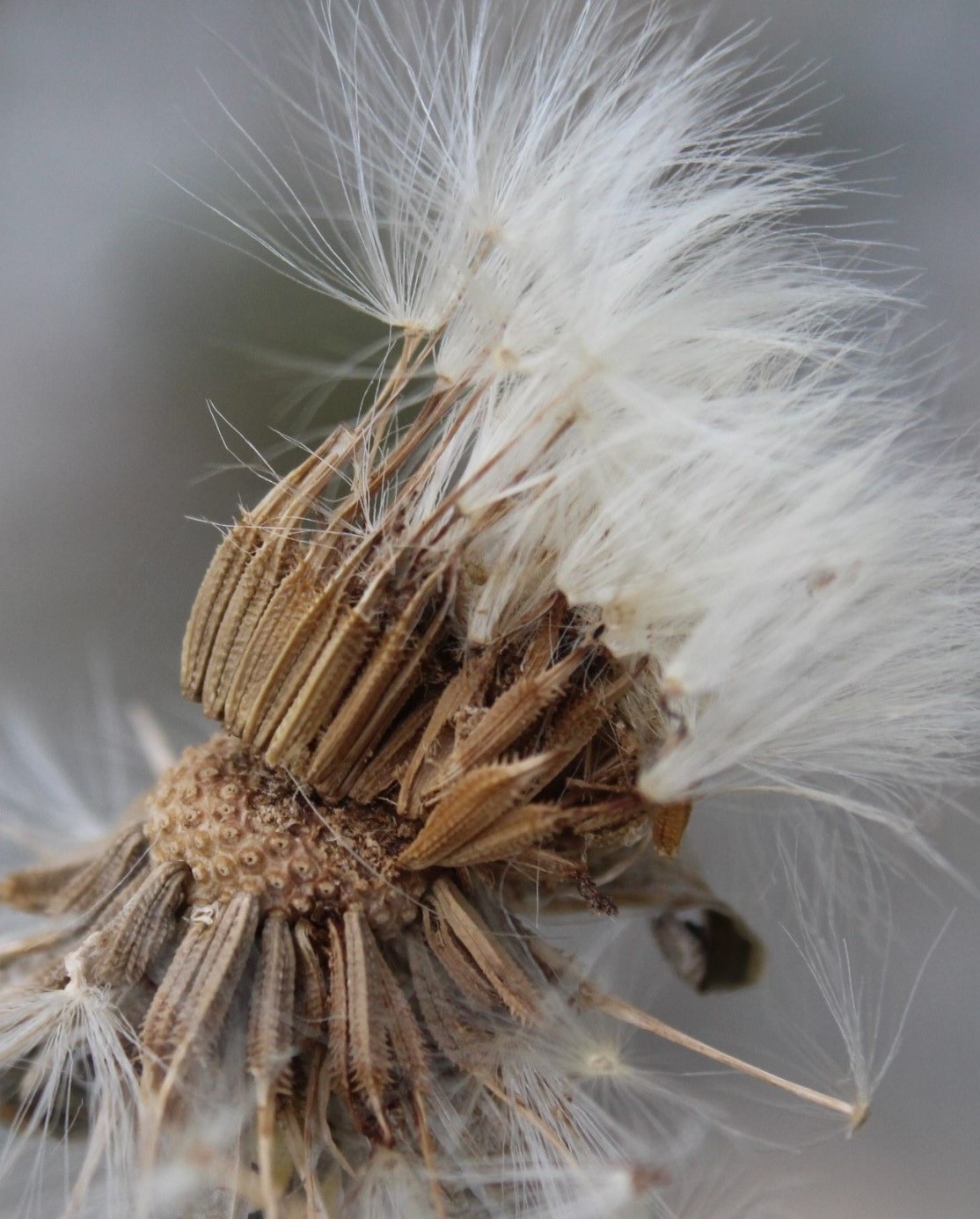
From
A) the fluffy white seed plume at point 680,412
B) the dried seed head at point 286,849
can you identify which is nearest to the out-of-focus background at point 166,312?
the fluffy white seed plume at point 680,412

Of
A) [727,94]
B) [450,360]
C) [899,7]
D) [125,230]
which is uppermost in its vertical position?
[899,7]

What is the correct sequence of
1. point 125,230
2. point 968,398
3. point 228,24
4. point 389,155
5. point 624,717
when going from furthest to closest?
point 125,230 < point 228,24 < point 968,398 < point 389,155 < point 624,717

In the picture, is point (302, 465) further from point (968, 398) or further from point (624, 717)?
point (968, 398)

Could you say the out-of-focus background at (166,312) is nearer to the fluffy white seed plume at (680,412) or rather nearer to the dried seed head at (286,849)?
the fluffy white seed plume at (680,412)

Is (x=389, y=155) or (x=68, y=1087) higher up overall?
(x=389, y=155)

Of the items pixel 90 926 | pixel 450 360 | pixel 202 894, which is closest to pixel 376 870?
pixel 202 894

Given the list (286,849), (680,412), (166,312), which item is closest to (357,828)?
(286,849)

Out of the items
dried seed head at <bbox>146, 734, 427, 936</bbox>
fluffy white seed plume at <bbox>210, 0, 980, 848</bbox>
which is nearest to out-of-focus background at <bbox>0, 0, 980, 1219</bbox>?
fluffy white seed plume at <bbox>210, 0, 980, 848</bbox>
